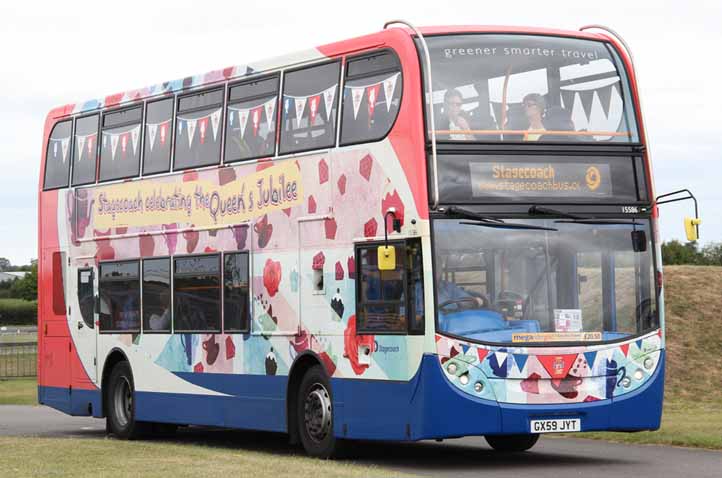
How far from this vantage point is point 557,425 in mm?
17594

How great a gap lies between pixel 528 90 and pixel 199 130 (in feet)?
18.7

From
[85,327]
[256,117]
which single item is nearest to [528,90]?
[256,117]

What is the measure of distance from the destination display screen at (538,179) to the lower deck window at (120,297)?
7425 mm

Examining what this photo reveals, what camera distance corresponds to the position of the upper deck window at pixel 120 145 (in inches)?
939

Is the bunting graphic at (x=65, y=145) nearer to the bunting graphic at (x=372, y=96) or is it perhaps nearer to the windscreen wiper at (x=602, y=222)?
the bunting graphic at (x=372, y=96)

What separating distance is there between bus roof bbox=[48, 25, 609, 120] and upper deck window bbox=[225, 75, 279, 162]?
0.21 m

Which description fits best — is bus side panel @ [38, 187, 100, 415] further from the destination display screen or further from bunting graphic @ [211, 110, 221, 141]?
the destination display screen

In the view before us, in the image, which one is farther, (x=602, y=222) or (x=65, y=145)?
(x=65, y=145)

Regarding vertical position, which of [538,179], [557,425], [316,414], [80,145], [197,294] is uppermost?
[80,145]

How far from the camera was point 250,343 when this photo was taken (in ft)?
68.5

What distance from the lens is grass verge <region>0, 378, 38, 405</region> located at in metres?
38.1

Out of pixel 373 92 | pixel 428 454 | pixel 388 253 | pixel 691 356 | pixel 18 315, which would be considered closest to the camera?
pixel 388 253

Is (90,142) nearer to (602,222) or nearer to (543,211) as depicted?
(543,211)

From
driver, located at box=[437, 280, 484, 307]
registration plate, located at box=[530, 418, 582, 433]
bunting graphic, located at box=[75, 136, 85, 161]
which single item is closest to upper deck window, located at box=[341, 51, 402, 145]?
driver, located at box=[437, 280, 484, 307]
